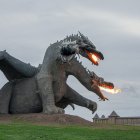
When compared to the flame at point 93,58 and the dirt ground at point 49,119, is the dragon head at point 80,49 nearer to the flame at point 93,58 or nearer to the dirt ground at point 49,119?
the flame at point 93,58

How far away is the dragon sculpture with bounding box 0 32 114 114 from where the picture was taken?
2277cm

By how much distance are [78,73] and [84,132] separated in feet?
26.2

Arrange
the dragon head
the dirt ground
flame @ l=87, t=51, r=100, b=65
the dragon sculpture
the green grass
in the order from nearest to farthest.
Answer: the green grass < the dirt ground < the dragon head < the dragon sculpture < flame @ l=87, t=51, r=100, b=65

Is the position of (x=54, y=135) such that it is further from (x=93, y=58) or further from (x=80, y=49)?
(x=93, y=58)

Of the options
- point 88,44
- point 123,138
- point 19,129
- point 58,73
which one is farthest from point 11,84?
→ point 123,138

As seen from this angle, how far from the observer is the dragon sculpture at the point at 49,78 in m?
22.8

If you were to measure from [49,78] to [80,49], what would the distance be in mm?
2244

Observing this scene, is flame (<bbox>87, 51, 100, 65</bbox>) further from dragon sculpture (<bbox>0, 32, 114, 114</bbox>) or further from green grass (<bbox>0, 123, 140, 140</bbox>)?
green grass (<bbox>0, 123, 140, 140</bbox>)

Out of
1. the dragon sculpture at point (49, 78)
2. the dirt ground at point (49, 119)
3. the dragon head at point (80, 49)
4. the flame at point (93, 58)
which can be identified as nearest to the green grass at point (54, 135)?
the dirt ground at point (49, 119)

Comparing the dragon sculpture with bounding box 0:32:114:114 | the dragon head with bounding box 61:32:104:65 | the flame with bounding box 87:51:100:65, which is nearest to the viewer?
the dragon head with bounding box 61:32:104:65

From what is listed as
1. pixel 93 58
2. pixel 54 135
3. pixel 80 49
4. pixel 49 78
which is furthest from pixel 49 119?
pixel 54 135

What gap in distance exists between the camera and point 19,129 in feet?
52.5

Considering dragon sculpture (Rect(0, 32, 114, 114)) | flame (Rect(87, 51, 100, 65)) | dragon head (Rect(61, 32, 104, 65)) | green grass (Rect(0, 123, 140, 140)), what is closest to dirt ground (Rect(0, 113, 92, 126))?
dragon sculpture (Rect(0, 32, 114, 114))

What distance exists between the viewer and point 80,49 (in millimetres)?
23703
